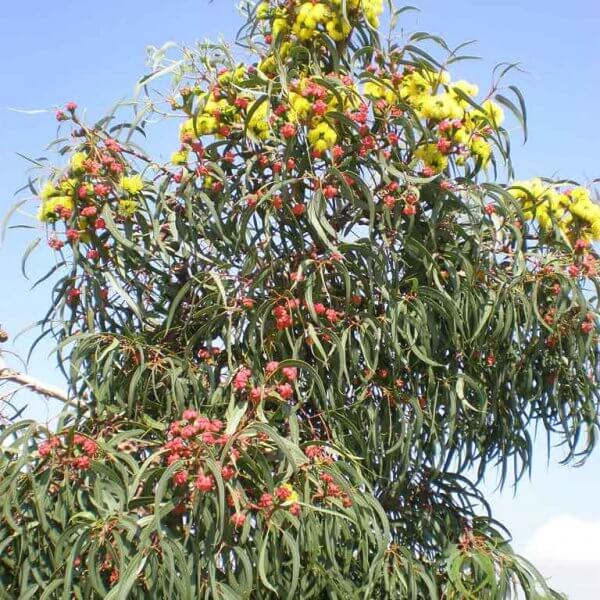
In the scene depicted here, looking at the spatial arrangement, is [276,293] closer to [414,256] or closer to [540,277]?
[414,256]

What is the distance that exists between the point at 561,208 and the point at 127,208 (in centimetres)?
157

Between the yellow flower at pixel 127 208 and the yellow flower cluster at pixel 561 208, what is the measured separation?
4.47 ft

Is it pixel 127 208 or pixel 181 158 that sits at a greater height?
pixel 181 158

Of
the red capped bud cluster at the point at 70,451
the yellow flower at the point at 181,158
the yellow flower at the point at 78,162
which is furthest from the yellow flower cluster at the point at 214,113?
the red capped bud cluster at the point at 70,451

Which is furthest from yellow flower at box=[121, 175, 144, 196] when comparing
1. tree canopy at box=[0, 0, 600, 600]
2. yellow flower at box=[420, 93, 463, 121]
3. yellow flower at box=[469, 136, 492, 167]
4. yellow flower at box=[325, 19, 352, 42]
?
yellow flower at box=[469, 136, 492, 167]

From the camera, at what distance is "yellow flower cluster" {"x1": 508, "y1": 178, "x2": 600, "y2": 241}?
167 inches

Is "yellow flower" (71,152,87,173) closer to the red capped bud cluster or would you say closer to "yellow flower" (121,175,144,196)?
"yellow flower" (121,175,144,196)

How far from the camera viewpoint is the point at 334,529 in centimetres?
369

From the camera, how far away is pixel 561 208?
4273mm

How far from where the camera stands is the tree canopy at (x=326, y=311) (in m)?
3.70

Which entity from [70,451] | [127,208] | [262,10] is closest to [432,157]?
[262,10]

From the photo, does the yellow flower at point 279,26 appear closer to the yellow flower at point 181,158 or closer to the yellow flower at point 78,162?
the yellow flower at point 181,158

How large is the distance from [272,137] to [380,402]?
1.00 m

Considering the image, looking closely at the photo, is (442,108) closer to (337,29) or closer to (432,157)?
(432,157)
